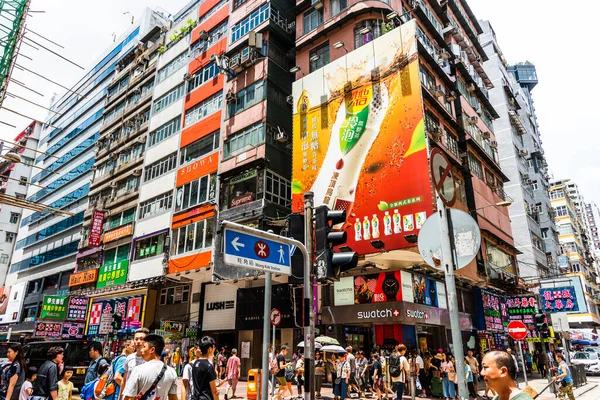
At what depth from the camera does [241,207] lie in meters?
24.5

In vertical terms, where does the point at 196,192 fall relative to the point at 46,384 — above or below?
above

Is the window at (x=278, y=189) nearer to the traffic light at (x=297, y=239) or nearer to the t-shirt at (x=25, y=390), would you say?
the traffic light at (x=297, y=239)

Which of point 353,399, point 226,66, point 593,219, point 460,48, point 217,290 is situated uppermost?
point 593,219

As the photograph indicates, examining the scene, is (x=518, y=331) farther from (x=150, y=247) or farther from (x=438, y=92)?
(x=150, y=247)

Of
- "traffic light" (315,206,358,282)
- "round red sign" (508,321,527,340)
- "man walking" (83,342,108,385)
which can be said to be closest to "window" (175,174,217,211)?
"round red sign" (508,321,527,340)

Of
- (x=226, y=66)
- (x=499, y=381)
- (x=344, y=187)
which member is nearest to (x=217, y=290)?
(x=344, y=187)

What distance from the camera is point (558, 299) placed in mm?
34688

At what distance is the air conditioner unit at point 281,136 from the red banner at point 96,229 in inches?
819

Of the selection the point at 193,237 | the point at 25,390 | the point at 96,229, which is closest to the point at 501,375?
the point at 25,390

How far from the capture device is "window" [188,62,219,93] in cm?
3052

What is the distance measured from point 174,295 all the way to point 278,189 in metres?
11.8

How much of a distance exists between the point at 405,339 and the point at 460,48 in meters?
22.9

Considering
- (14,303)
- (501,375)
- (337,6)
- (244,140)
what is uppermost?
(337,6)

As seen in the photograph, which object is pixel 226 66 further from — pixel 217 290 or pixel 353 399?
pixel 353 399
